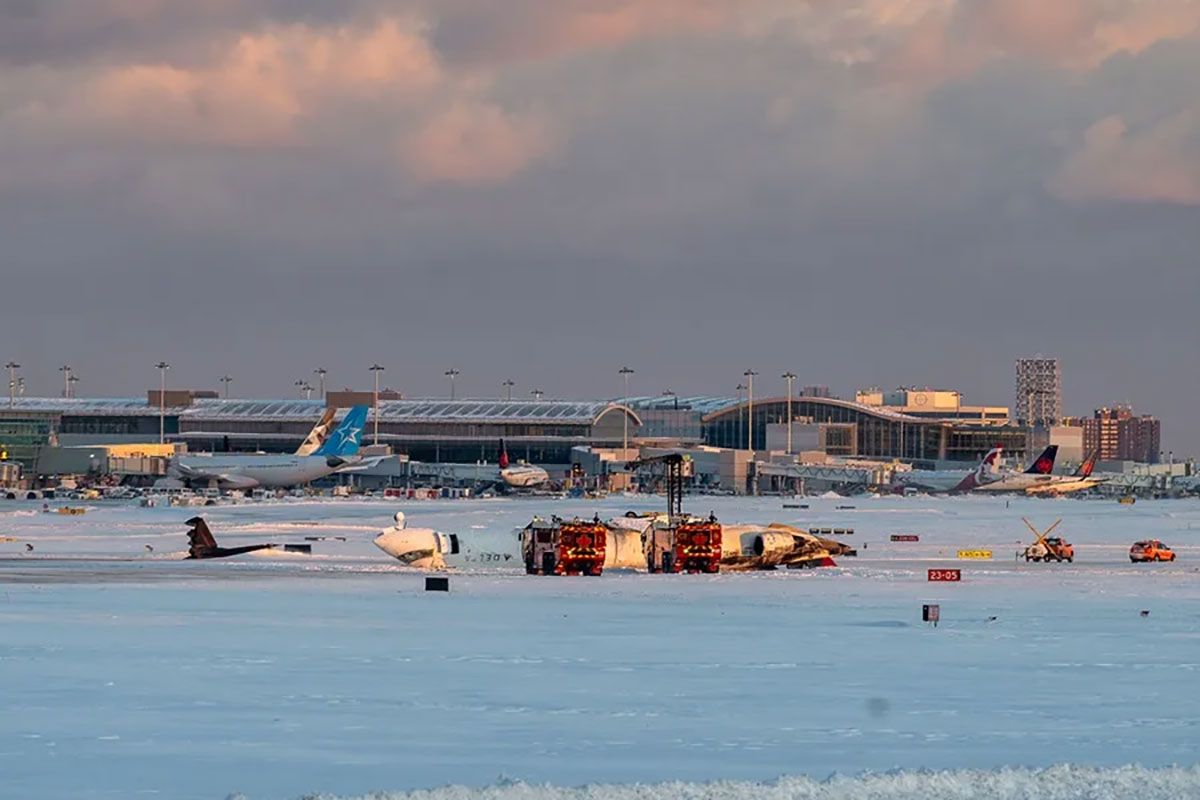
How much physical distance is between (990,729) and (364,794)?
10.3 meters

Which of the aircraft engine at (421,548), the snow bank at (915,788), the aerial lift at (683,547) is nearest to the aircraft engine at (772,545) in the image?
the aerial lift at (683,547)

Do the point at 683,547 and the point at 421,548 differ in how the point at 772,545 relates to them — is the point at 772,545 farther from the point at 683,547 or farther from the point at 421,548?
the point at 421,548

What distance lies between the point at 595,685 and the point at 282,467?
549ft

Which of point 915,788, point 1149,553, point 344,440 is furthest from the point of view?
point 344,440

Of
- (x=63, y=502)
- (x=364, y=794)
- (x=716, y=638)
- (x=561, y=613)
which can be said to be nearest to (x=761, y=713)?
(x=364, y=794)

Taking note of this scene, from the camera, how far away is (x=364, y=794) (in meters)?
21.8

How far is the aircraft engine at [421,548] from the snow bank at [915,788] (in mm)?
45306

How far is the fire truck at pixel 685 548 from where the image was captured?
66.8m

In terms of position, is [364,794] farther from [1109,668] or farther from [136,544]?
[136,544]

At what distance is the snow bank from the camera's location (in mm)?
21500

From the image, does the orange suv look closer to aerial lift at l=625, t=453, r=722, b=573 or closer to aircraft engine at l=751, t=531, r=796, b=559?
aircraft engine at l=751, t=531, r=796, b=559

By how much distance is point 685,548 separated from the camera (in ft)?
219

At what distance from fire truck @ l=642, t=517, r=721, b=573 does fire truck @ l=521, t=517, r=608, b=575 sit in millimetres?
2404

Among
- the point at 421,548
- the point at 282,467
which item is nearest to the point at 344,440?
the point at 282,467
